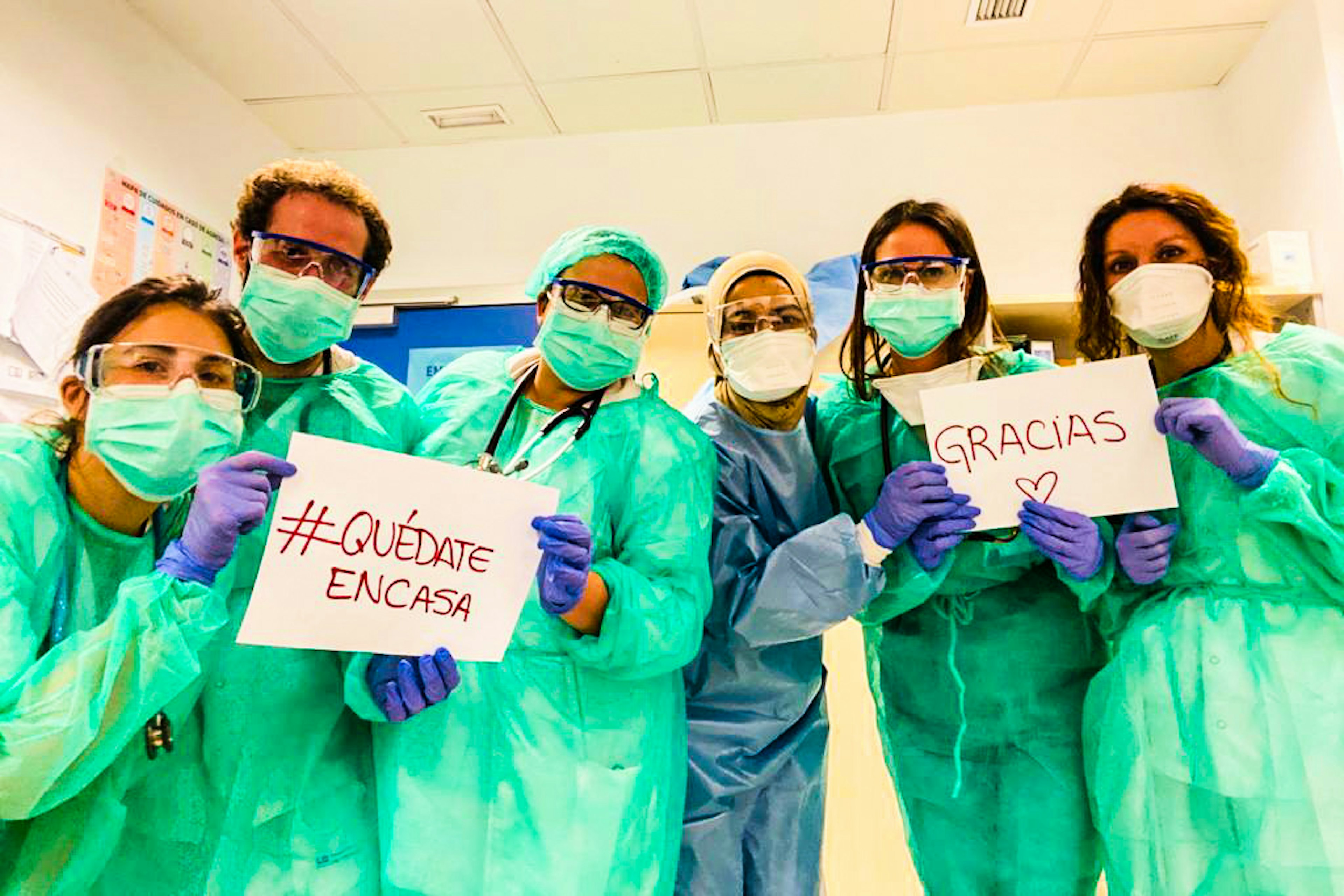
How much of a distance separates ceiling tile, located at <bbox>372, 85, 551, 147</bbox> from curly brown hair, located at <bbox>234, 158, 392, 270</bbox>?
6.43 ft

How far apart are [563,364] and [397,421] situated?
0.84 ft

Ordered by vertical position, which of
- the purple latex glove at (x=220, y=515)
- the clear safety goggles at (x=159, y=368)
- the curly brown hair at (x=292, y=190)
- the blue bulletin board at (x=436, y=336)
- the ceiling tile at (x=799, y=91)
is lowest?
the purple latex glove at (x=220, y=515)

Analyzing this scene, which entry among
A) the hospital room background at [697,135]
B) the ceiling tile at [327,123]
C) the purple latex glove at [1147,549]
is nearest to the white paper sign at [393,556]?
the purple latex glove at [1147,549]

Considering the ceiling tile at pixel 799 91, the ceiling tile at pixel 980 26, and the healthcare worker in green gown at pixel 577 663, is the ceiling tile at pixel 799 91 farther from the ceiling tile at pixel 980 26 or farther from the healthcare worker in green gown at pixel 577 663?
the healthcare worker in green gown at pixel 577 663

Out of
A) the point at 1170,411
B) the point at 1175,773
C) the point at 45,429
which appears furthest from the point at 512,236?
the point at 1175,773

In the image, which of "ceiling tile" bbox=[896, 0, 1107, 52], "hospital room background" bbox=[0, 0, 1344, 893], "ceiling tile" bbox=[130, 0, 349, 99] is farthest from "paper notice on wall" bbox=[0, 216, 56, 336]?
"ceiling tile" bbox=[896, 0, 1107, 52]

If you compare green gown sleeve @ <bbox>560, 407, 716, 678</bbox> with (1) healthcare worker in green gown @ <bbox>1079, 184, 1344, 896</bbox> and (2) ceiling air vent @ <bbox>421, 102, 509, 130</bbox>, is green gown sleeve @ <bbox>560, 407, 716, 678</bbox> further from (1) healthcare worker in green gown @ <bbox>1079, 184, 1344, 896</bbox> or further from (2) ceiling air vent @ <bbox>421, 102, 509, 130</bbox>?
(2) ceiling air vent @ <bbox>421, 102, 509, 130</bbox>

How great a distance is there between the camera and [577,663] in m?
1.02

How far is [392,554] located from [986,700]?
37.3 inches

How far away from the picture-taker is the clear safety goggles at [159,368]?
0.90 m

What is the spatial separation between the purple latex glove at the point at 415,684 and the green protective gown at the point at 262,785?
105mm

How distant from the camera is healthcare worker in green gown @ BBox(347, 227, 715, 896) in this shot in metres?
0.96

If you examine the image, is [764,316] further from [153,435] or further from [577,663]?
[153,435]

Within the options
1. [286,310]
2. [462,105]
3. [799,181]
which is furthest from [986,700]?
[462,105]
